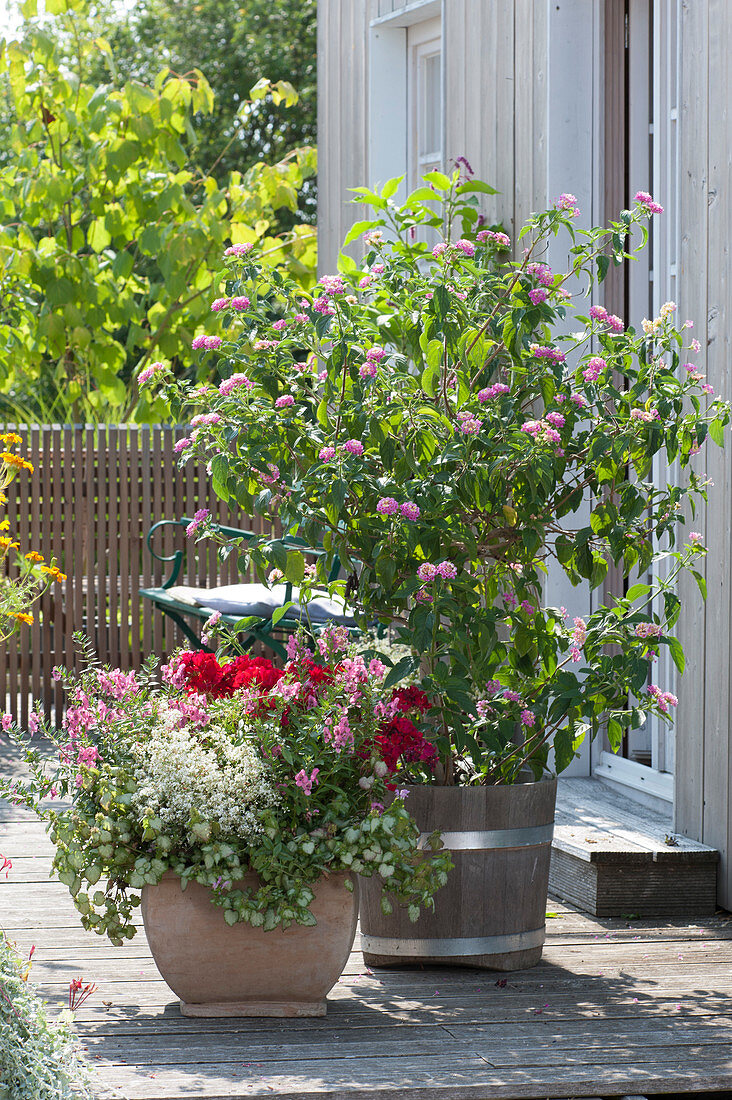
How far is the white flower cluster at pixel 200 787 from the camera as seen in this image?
105 inches

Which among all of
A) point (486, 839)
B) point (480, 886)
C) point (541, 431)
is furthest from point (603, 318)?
point (480, 886)

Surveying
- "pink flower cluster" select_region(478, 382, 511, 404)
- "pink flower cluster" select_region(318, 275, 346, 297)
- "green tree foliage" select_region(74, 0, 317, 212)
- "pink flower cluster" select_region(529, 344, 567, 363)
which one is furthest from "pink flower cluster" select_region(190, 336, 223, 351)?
"green tree foliage" select_region(74, 0, 317, 212)

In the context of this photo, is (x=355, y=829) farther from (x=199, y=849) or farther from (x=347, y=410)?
(x=347, y=410)

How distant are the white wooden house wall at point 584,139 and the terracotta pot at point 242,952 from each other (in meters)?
1.25

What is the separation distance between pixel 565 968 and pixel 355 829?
756 mm

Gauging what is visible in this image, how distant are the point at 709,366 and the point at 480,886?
1498 millimetres

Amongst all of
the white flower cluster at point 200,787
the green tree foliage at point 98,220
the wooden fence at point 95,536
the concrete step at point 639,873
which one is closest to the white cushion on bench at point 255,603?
the wooden fence at point 95,536

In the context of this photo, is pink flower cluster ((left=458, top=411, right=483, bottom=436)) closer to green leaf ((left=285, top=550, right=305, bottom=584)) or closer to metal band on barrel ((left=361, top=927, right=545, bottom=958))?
green leaf ((left=285, top=550, right=305, bottom=584))

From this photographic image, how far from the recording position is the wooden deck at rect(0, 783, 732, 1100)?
2.41 meters

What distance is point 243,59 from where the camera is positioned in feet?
63.2

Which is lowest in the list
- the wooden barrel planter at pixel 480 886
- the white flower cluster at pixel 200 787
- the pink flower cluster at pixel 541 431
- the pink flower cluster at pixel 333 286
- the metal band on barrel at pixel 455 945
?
the metal band on barrel at pixel 455 945

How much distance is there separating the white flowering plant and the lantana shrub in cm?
18

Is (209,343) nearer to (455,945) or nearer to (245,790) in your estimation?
(245,790)

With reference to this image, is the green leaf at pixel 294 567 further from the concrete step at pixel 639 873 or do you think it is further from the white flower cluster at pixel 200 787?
the concrete step at pixel 639 873
